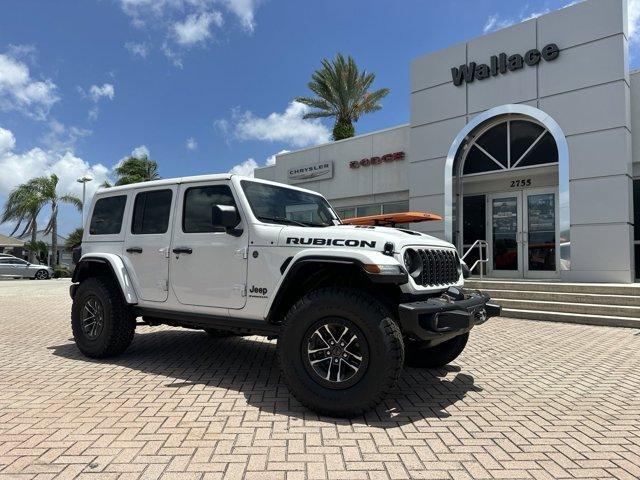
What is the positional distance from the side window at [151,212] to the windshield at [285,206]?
3.58ft

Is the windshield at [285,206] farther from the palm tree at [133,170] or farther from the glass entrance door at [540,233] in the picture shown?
the palm tree at [133,170]

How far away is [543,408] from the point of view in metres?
3.87

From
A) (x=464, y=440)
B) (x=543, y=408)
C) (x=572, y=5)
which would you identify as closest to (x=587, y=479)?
(x=464, y=440)

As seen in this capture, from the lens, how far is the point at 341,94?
23938mm

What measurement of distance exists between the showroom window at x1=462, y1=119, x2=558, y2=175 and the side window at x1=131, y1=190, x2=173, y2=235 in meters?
10.2

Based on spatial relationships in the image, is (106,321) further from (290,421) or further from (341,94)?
(341,94)

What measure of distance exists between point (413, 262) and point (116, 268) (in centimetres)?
340

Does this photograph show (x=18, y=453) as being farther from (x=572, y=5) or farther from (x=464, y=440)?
(x=572, y=5)

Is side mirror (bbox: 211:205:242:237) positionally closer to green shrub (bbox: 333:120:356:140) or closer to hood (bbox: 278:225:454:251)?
hood (bbox: 278:225:454:251)

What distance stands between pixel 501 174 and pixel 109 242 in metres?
10.7

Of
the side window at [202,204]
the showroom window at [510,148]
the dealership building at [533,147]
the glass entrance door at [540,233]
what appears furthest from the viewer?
the glass entrance door at [540,233]

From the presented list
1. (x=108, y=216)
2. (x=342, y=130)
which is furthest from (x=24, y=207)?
(x=108, y=216)

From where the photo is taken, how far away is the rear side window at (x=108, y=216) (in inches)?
219

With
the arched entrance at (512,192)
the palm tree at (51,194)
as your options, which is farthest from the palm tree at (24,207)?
the arched entrance at (512,192)
